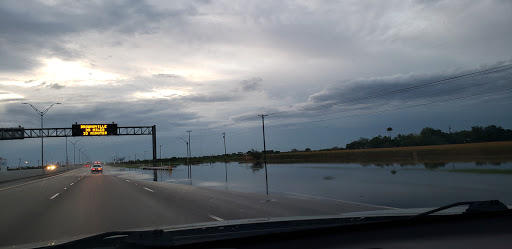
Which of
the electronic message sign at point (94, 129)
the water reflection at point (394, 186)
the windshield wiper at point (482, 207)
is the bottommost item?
the water reflection at point (394, 186)

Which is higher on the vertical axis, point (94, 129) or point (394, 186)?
point (94, 129)

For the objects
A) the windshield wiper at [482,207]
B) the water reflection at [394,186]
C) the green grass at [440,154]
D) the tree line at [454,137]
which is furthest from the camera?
the tree line at [454,137]

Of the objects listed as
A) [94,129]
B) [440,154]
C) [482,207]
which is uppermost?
[94,129]

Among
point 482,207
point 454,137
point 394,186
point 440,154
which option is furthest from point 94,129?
point 454,137

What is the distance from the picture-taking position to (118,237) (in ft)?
11.4

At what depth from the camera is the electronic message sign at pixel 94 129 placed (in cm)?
5869

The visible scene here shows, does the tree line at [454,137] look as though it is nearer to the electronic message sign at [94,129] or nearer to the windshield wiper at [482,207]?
the electronic message sign at [94,129]

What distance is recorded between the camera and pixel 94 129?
5956 centimetres

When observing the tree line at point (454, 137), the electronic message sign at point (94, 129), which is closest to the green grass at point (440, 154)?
the tree line at point (454, 137)

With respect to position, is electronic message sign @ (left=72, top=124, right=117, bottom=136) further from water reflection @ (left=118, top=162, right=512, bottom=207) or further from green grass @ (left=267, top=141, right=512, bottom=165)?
green grass @ (left=267, top=141, right=512, bottom=165)

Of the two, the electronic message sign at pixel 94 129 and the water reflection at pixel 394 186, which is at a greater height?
the electronic message sign at pixel 94 129

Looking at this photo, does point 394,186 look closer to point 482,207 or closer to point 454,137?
point 482,207

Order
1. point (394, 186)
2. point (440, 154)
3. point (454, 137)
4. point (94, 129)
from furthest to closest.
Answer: point (454, 137) < point (440, 154) < point (94, 129) < point (394, 186)

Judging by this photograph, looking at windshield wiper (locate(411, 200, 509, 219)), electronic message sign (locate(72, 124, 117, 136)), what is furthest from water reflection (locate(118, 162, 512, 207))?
electronic message sign (locate(72, 124, 117, 136))
